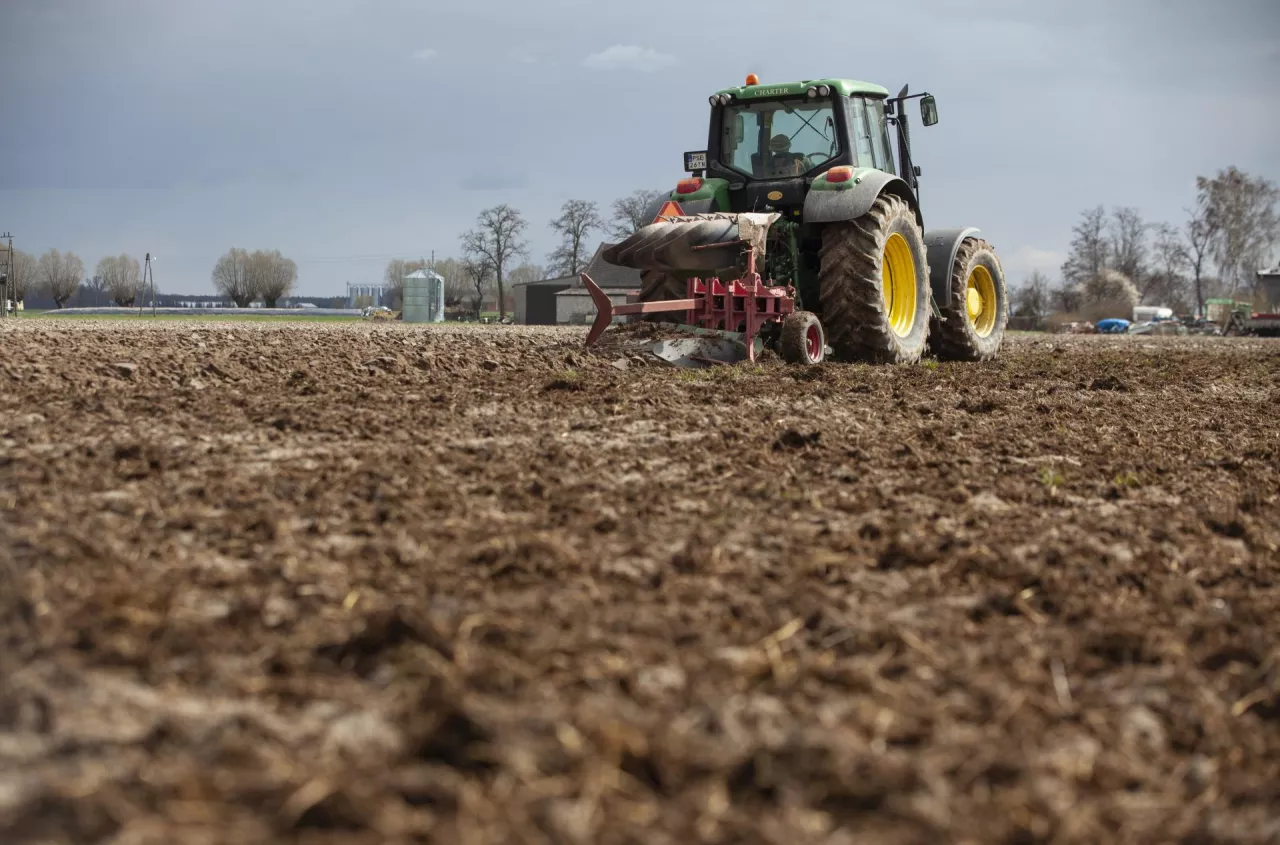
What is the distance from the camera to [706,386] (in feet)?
25.0

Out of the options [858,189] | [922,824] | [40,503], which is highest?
[858,189]

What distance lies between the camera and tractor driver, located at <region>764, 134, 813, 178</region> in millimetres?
10430

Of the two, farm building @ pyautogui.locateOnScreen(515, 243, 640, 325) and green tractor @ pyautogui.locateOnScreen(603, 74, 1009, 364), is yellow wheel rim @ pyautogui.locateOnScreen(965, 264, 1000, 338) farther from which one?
farm building @ pyautogui.locateOnScreen(515, 243, 640, 325)

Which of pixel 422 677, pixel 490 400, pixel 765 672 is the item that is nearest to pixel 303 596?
pixel 422 677

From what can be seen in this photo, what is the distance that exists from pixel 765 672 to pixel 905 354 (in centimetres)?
828

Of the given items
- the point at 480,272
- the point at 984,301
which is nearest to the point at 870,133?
the point at 984,301

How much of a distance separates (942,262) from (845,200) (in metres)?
2.01

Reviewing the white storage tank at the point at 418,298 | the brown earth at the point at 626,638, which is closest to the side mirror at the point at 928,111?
the brown earth at the point at 626,638

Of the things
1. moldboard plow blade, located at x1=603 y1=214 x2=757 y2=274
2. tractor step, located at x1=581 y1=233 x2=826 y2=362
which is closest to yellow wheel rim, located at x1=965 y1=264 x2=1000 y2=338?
tractor step, located at x1=581 y1=233 x2=826 y2=362

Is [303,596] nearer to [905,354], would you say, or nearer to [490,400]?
[490,400]

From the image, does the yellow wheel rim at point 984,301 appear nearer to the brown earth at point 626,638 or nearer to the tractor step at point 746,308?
the tractor step at point 746,308

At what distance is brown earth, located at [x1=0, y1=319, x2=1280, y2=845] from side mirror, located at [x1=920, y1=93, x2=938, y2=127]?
5.81 meters

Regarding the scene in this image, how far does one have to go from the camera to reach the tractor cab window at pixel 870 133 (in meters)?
10.2

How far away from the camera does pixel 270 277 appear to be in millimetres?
87812
